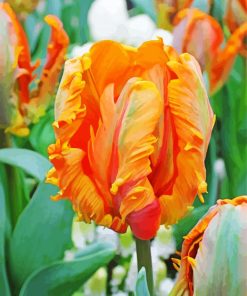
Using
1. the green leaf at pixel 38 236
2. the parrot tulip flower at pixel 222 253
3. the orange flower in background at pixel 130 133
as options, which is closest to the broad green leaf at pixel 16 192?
the green leaf at pixel 38 236

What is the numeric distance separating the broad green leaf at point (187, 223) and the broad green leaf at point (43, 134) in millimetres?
174

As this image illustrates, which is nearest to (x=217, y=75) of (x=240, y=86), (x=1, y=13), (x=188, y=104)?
(x=240, y=86)

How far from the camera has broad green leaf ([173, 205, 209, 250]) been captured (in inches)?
39.6

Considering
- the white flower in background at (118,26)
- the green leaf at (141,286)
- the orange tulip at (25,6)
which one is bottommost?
the green leaf at (141,286)

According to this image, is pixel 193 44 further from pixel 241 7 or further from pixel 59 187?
pixel 59 187

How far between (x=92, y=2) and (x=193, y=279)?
0.35m

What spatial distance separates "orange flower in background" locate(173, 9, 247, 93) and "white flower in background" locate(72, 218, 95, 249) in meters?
0.22

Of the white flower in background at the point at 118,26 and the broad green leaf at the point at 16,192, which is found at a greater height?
the white flower in background at the point at 118,26

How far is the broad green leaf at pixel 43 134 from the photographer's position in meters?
1.03

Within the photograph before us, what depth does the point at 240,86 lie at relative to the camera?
1.08m

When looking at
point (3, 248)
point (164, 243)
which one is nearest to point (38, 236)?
point (3, 248)

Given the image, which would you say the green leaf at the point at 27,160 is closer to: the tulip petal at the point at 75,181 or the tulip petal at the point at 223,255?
the tulip petal at the point at 75,181

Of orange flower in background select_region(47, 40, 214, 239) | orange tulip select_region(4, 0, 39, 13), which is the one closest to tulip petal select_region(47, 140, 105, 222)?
orange flower in background select_region(47, 40, 214, 239)

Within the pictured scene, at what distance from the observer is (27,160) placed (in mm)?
1040
